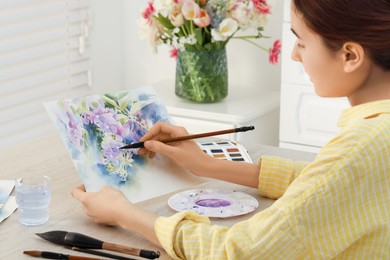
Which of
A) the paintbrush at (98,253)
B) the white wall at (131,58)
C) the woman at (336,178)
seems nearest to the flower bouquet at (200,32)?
the white wall at (131,58)

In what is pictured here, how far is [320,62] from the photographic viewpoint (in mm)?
1435

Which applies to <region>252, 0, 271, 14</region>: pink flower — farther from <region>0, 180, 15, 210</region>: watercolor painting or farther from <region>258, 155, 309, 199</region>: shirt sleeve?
<region>0, 180, 15, 210</region>: watercolor painting

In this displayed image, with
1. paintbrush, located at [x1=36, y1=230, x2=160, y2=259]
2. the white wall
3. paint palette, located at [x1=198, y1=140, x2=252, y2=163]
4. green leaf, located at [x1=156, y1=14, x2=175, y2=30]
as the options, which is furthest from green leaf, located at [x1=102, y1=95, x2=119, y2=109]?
the white wall

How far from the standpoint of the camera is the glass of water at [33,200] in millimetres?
1604

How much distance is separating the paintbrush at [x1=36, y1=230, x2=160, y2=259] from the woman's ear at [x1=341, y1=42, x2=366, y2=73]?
18.8 inches

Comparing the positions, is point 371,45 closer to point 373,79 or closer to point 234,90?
point 373,79

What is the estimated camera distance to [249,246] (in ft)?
4.39

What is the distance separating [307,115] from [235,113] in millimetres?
297

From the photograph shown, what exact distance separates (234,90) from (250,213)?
1933 millimetres

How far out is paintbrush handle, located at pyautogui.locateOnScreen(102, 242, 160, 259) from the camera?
1.43 meters

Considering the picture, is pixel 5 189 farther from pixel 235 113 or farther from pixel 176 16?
pixel 235 113

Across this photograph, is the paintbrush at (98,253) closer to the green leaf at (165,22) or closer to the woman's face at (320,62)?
the woman's face at (320,62)

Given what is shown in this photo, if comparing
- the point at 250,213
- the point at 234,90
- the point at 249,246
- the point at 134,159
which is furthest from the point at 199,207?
the point at 234,90

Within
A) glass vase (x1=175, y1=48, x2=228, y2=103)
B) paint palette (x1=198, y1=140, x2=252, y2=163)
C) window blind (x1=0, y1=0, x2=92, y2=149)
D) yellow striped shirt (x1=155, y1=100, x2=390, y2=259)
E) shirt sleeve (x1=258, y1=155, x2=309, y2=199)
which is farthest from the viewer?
window blind (x1=0, y1=0, x2=92, y2=149)
